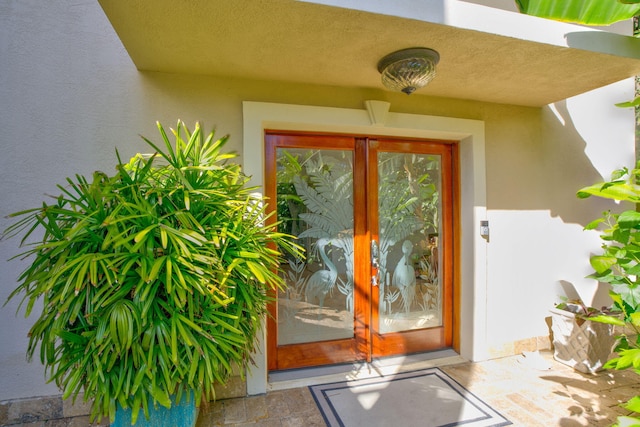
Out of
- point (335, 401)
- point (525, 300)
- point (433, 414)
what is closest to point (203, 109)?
point (335, 401)

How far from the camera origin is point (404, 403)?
295cm

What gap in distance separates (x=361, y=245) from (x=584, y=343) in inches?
105

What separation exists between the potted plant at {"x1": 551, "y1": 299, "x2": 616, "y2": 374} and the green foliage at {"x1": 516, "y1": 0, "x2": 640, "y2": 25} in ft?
9.63

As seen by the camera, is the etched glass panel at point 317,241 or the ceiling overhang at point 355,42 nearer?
the ceiling overhang at point 355,42

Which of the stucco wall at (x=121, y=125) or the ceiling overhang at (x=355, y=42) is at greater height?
the ceiling overhang at (x=355, y=42)

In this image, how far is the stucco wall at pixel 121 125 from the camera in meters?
2.62

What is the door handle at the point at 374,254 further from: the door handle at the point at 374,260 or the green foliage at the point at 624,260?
the green foliage at the point at 624,260

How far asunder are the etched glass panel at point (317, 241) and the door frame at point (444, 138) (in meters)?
0.37

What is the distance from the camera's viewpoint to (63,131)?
2.68 meters

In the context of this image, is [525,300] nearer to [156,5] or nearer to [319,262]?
[319,262]

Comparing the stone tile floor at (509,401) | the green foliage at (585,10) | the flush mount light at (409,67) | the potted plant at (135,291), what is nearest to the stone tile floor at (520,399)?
the stone tile floor at (509,401)

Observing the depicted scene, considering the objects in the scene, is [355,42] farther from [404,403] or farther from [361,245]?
[404,403]

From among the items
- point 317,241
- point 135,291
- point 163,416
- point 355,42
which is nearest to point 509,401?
point 317,241

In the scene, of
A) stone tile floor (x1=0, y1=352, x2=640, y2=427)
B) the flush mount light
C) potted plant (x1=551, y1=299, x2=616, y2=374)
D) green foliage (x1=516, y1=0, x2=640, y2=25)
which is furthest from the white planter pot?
the flush mount light
